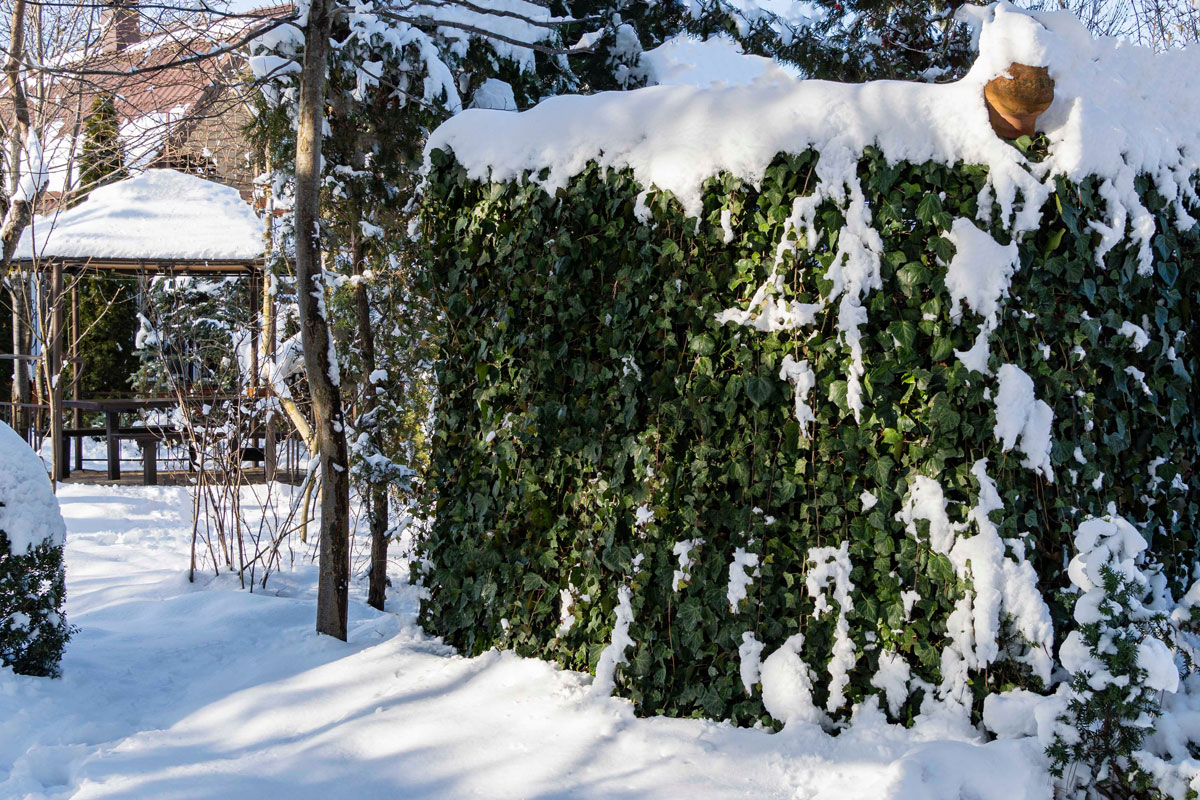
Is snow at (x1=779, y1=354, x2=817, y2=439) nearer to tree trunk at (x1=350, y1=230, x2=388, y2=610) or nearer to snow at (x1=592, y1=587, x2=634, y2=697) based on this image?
snow at (x1=592, y1=587, x2=634, y2=697)

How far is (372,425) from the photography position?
16.4ft

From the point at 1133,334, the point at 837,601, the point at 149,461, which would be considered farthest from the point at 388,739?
the point at 149,461

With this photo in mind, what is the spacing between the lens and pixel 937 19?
848 centimetres

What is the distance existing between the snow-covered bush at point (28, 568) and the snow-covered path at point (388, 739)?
0.41ft

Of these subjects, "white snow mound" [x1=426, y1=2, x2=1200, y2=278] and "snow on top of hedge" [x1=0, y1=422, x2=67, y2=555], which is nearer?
"white snow mound" [x1=426, y1=2, x2=1200, y2=278]

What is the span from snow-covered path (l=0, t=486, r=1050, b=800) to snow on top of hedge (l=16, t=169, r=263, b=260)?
706cm

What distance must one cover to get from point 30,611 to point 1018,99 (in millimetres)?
4474

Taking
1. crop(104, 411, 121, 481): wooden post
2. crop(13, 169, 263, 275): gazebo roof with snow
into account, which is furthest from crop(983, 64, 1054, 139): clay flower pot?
crop(104, 411, 121, 481): wooden post

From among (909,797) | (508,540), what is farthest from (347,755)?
(909,797)

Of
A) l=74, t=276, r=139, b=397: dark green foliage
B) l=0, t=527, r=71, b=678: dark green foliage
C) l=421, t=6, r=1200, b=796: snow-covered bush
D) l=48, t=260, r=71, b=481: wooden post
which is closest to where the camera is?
l=421, t=6, r=1200, b=796: snow-covered bush

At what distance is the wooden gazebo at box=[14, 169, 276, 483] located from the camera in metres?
10.5

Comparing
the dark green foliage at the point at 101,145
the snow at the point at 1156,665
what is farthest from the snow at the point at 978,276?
the dark green foliage at the point at 101,145

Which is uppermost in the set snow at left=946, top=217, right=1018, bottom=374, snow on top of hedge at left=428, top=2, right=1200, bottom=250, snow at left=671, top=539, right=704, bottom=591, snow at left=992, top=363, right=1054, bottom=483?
snow on top of hedge at left=428, top=2, right=1200, bottom=250

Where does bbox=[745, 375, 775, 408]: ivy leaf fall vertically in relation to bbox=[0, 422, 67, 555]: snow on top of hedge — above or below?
above
